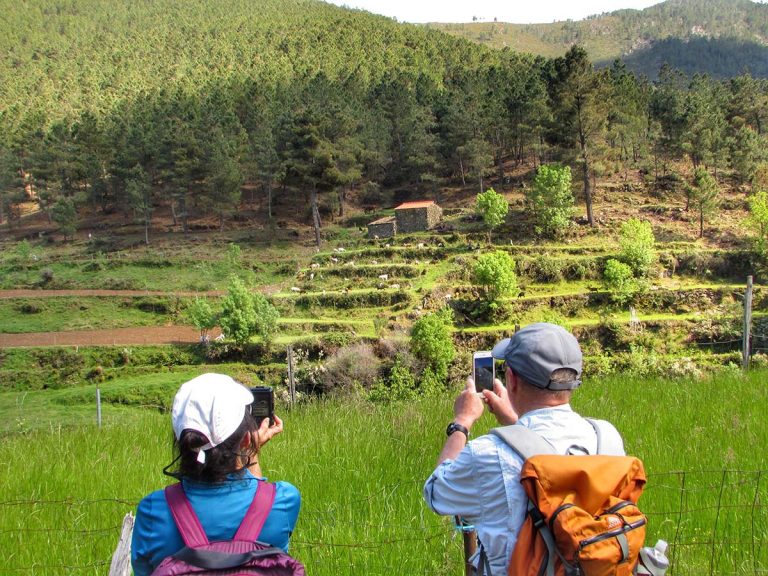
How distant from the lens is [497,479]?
2.07 meters

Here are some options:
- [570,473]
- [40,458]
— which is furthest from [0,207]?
[570,473]

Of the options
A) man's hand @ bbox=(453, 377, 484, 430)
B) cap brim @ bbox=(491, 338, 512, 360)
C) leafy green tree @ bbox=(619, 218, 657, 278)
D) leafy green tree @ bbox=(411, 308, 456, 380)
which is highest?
cap brim @ bbox=(491, 338, 512, 360)

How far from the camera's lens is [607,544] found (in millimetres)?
1871

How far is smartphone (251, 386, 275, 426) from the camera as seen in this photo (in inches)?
109

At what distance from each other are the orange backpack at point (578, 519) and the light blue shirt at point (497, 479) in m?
0.11

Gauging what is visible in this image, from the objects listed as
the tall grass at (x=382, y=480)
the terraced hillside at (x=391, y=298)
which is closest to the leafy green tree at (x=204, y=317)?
the terraced hillside at (x=391, y=298)

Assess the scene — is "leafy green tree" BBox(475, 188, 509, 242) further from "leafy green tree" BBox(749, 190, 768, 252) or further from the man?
the man

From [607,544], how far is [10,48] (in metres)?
140

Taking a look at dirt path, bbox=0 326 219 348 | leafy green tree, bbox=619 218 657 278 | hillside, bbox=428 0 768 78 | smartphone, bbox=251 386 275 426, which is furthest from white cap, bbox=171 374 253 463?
hillside, bbox=428 0 768 78

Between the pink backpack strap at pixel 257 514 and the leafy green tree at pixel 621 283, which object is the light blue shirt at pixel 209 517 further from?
the leafy green tree at pixel 621 283

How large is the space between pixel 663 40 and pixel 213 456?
19370 centimetres

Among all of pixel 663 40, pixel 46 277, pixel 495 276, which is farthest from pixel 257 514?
pixel 663 40

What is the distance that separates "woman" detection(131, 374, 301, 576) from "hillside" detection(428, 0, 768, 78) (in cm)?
15778

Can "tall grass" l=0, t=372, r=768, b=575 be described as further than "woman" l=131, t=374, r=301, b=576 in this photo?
Yes
